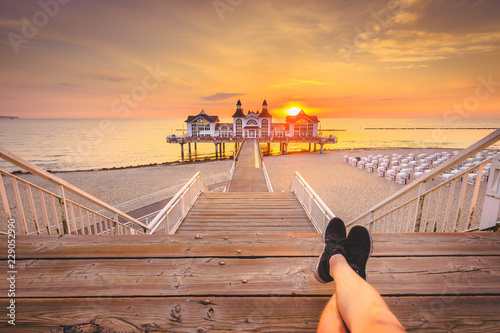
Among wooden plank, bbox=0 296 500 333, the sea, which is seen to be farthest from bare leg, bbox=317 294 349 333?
the sea

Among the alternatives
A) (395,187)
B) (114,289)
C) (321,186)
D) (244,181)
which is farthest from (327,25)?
(395,187)

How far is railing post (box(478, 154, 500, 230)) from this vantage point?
8.91 feet

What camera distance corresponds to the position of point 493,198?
2.83m

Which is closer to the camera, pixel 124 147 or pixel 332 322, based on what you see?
pixel 332 322

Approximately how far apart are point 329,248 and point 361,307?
0.70 m

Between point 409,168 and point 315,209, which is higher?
point 315,209

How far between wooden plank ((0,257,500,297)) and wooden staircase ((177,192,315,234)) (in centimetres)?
322

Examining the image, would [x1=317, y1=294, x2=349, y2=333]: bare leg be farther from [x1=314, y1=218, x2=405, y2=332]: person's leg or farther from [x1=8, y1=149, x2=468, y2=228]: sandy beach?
[x1=8, y1=149, x2=468, y2=228]: sandy beach

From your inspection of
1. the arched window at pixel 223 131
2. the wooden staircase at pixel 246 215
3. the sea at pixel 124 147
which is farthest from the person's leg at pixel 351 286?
the arched window at pixel 223 131

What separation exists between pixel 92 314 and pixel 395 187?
71.0ft

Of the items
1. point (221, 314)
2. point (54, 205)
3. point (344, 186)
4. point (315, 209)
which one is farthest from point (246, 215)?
point (344, 186)

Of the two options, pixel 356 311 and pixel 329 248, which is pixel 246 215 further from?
pixel 356 311

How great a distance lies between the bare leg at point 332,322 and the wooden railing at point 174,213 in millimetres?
2890

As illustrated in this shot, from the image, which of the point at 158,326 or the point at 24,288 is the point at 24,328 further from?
the point at 158,326
